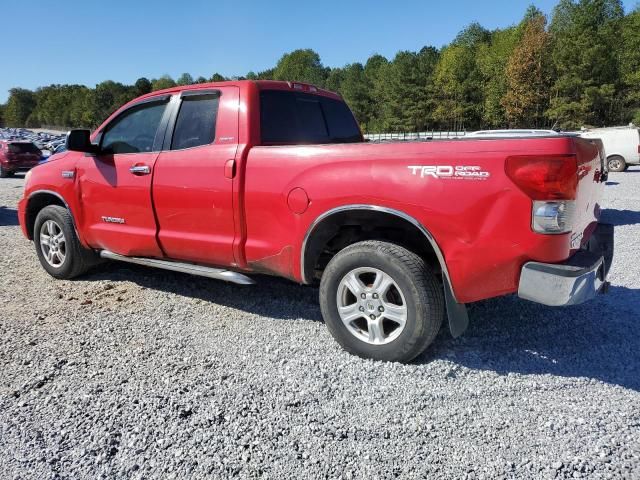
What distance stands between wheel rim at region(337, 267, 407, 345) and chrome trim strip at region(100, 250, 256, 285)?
852 millimetres

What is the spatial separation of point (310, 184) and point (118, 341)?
6.24 ft

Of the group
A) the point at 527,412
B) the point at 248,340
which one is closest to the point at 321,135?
the point at 248,340

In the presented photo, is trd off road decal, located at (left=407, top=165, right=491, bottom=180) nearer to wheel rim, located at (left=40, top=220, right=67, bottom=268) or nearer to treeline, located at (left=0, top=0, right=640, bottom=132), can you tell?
wheel rim, located at (left=40, top=220, right=67, bottom=268)

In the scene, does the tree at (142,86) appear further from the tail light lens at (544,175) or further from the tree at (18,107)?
the tail light lens at (544,175)

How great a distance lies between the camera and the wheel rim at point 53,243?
525cm

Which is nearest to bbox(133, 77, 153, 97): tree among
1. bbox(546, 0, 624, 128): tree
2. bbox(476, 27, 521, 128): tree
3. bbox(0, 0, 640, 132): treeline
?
bbox(0, 0, 640, 132): treeline

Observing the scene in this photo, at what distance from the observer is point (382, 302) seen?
327 centimetres

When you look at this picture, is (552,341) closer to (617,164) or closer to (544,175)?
(544,175)

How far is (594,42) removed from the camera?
150 ft

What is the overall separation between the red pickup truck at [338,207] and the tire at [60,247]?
0.10 feet

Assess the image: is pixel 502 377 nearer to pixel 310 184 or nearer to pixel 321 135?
pixel 310 184

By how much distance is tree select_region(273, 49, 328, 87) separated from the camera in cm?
10543

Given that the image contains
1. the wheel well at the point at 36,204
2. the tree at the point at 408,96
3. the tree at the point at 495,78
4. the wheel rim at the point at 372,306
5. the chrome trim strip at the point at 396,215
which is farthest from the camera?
the tree at the point at 408,96

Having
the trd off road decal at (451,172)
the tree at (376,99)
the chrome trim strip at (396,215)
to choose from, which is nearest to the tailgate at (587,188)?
the trd off road decal at (451,172)
